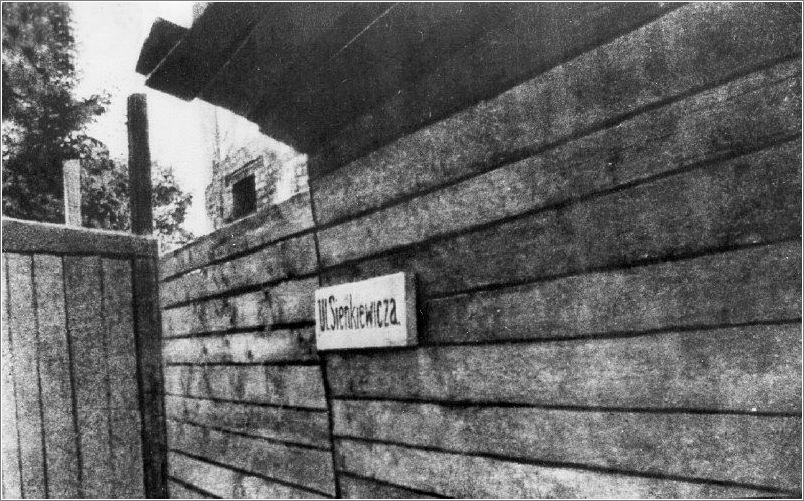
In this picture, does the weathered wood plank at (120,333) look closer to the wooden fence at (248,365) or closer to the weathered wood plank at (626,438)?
the wooden fence at (248,365)

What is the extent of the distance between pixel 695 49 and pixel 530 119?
1.43 ft

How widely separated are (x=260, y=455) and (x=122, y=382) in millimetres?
1557

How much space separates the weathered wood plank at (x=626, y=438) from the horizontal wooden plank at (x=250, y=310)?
0.71 m

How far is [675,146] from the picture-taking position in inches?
48.2

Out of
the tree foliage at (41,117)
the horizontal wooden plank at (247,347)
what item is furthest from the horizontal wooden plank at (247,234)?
the tree foliage at (41,117)

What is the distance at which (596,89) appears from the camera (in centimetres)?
137

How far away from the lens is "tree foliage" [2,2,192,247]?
9789mm

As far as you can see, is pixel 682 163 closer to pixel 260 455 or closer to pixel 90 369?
Result: pixel 260 455

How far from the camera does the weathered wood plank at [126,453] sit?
362 cm

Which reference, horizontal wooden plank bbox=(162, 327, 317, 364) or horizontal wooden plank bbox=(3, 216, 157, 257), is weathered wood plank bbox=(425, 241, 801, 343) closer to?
horizontal wooden plank bbox=(162, 327, 317, 364)

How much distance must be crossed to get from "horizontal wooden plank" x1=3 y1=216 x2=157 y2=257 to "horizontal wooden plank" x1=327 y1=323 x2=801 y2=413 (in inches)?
107

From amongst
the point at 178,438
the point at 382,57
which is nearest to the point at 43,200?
the point at 178,438

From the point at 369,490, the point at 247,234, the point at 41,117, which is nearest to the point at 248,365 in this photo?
the point at 247,234

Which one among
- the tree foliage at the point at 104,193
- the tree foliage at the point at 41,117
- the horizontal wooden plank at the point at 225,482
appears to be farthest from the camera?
the tree foliage at the point at 104,193
